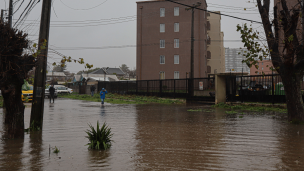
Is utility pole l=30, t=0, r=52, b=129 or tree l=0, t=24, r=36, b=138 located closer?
tree l=0, t=24, r=36, b=138

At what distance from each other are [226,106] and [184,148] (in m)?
14.7

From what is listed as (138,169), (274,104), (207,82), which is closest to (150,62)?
(207,82)

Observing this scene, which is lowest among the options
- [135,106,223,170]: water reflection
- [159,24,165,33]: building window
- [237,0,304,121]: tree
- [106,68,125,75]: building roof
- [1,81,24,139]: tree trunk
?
[135,106,223,170]: water reflection

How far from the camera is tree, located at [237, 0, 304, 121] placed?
10578 millimetres

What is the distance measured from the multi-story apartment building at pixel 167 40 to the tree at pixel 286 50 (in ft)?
108

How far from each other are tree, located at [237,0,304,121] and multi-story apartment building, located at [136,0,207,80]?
1295 inches

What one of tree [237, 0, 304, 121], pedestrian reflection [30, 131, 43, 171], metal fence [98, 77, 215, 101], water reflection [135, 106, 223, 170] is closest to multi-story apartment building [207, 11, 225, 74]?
metal fence [98, 77, 215, 101]

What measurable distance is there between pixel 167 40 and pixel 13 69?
1539 inches

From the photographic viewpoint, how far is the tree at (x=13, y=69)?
289 inches

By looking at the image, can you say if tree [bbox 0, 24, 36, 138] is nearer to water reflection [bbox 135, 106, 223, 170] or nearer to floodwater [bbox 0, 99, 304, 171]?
floodwater [bbox 0, 99, 304, 171]

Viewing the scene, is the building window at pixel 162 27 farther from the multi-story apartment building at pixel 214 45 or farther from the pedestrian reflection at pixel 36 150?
the pedestrian reflection at pixel 36 150

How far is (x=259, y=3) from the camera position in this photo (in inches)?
462

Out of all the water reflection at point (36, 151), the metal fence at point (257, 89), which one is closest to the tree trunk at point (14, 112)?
the water reflection at point (36, 151)

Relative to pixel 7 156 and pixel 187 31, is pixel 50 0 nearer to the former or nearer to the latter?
pixel 7 156
